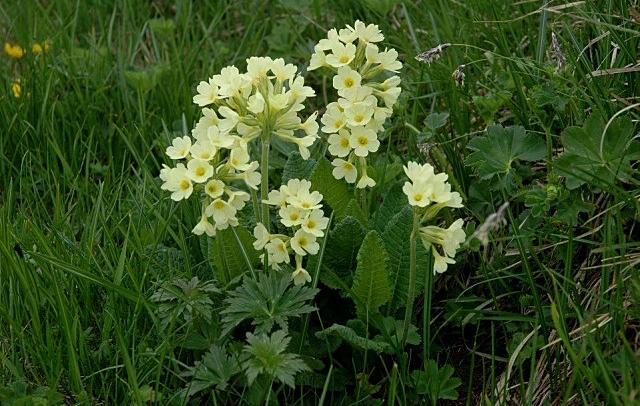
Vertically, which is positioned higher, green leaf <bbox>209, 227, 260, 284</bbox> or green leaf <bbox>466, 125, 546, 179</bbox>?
green leaf <bbox>466, 125, 546, 179</bbox>

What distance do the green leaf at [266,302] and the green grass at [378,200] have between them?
6.1 inches

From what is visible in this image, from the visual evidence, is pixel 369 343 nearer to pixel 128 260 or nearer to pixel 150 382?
pixel 150 382

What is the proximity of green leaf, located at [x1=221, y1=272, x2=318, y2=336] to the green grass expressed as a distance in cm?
15

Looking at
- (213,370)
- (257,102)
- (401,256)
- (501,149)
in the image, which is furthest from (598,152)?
(213,370)

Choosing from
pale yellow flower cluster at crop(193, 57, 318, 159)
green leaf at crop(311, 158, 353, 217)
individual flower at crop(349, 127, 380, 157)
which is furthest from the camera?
green leaf at crop(311, 158, 353, 217)

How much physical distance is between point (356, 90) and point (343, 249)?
42 cm

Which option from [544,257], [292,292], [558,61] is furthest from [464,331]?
[558,61]

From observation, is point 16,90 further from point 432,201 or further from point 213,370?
point 432,201

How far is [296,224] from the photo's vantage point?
2146 mm

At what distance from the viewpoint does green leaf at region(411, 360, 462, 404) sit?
7.27ft

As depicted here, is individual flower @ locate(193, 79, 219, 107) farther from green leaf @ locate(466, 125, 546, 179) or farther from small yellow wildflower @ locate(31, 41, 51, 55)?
small yellow wildflower @ locate(31, 41, 51, 55)

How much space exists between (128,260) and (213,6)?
197cm

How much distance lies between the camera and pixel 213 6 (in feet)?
13.7

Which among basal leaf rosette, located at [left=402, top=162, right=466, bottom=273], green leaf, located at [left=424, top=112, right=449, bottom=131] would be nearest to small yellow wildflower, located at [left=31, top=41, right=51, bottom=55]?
green leaf, located at [left=424, top=112, right=449, bottom=131]
